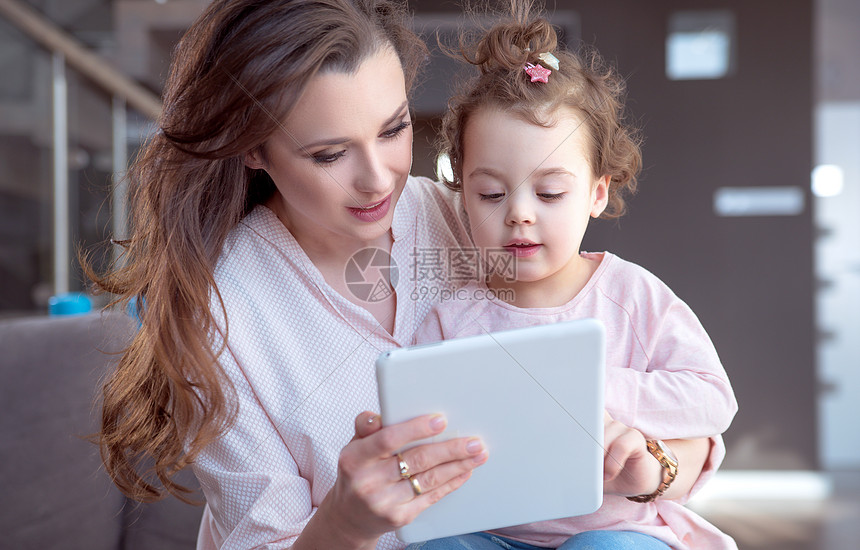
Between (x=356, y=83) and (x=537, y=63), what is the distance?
9.9 inches

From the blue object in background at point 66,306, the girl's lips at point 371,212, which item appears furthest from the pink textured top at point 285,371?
the blue object in background at point 66,306

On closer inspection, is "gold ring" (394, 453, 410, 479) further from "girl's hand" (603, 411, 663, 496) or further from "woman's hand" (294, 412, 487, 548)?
"girl's hand" (603, 411, 663, 496)

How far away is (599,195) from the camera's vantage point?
3.29ft

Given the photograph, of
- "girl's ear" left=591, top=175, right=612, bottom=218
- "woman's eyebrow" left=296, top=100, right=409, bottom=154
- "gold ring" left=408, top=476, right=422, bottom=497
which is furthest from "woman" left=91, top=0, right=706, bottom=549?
"girl's ear" left=591, top=175, right=612, bottom=218

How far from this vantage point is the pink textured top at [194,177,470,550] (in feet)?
2.95

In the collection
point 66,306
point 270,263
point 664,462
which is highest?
point 270,263

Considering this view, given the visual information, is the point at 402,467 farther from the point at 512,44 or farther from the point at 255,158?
the point at 512,44

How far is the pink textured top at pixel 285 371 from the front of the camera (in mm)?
898

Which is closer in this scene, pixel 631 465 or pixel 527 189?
pixel 631 465

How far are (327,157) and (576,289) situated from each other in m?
0.36

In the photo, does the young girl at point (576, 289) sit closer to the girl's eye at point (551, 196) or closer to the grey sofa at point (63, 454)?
the girl's eye at point (551, 196)

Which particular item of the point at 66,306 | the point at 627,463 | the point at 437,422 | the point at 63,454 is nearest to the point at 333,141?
the point at 437,422

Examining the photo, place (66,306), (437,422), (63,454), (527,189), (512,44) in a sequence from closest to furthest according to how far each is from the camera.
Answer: (437,422) → (527,189) → (512,44) → (63,454) → (66,306)

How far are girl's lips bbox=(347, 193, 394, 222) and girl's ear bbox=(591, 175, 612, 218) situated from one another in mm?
279
